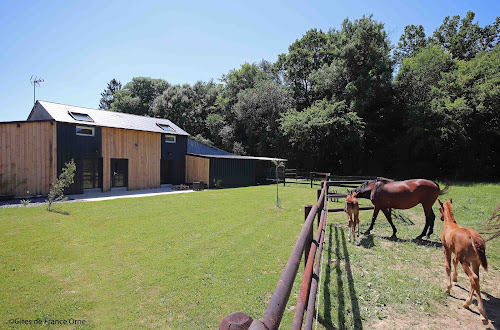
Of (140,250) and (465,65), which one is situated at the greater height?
(465,65)

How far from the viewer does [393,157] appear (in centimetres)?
2533

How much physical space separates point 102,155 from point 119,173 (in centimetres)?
233

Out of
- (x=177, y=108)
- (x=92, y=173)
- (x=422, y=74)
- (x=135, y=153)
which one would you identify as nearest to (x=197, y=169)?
(x=135, y=153)

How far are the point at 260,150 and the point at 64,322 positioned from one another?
26.3 m

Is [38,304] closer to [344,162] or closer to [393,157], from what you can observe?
[344,162]

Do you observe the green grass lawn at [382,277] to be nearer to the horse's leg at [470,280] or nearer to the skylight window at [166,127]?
the horse's leg at [470,280]

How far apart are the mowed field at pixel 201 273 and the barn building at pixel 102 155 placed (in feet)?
17.5

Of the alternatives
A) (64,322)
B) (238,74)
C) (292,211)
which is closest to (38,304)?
(64,322)

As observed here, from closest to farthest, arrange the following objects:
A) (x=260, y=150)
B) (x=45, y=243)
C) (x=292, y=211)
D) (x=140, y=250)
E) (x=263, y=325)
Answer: (x=263, y=325) < (x=140, y=250) < (x=45, y=243) < (x=292, y=211) < (x=260, y=150)

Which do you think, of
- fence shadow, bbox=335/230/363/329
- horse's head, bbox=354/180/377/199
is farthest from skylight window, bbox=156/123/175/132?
fence shadow, bbox=335/230/363/329

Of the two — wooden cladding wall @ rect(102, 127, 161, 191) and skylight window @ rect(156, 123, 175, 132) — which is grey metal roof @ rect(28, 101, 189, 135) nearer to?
skylight window @ rect(156, 123, 175, 132)

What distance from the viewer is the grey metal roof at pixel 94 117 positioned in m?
13.9

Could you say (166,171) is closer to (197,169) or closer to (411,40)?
(197,169)

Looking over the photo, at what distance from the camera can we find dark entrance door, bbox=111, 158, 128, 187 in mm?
16500
